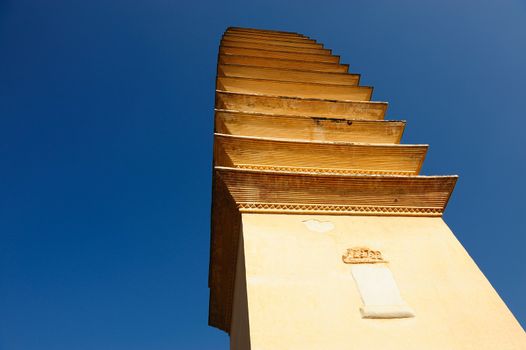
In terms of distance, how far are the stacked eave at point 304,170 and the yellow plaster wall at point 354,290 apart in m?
0.26

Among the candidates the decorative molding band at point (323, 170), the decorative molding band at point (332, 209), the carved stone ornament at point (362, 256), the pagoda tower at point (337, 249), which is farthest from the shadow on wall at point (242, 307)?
the decorative molding band at point (323, 170)

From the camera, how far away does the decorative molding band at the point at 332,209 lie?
4.95 m

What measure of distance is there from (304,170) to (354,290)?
2317 millimetres

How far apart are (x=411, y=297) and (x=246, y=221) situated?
6.49 feet

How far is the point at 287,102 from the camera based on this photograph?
8.18 metres

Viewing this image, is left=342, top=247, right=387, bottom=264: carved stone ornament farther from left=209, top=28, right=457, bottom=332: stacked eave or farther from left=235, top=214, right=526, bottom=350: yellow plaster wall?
left=209, top=28, right=457, bottom=332: stacked eave

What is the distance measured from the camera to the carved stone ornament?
14.5 ft

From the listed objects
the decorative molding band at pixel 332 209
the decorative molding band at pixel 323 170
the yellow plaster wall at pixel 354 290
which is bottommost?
the yellow plaster wall at pixel 354 290

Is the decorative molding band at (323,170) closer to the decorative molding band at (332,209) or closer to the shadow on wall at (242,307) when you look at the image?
the decorative molding band at (332,209)

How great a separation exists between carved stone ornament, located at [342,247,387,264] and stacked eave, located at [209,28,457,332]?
685 millimetres

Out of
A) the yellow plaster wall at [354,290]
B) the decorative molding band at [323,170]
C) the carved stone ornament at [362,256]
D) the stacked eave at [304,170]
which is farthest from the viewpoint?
the decorative molding band at [323,170]

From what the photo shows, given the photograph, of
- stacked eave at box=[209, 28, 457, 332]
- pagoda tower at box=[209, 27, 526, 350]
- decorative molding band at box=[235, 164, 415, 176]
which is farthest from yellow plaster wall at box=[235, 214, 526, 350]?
decorative molding band at box=[235, 164, 415, 176]

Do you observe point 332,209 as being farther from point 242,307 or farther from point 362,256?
point 242,307

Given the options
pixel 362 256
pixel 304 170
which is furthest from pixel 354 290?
pixel 304 170
